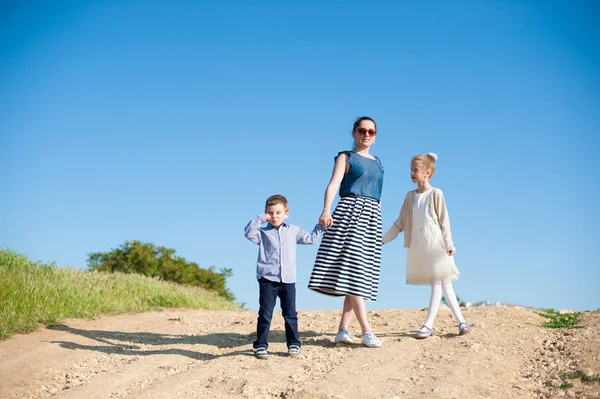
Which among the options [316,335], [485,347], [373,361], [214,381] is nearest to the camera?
[214,381]

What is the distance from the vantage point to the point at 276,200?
6.41m

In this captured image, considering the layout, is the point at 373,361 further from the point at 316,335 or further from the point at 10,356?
the point at 10,356

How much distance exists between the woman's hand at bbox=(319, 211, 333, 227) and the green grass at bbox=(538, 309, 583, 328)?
3625 millimetres

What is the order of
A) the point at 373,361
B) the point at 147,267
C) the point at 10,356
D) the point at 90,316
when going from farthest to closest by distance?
the point at 147,267 < the point at 90,316 < the point at 10,356 < the point at 373,361

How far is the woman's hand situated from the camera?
20.9 feet

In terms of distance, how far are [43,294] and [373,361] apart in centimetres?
598

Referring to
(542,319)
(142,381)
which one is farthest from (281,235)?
(542,319)

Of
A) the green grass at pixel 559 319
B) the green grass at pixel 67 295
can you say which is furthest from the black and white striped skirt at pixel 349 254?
the green grass at pixel 67 295

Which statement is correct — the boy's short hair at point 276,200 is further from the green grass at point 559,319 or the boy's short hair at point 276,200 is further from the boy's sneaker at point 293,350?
the green grass at point 559,319

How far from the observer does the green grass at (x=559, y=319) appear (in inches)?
310

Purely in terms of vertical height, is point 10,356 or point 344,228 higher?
point 344,228

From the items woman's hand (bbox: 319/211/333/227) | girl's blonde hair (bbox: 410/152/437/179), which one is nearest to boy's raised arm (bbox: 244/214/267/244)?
woman's hand (bbox: 319/211/333/227)

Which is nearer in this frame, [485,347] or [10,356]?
[485,347]

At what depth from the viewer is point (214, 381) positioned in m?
5.76
